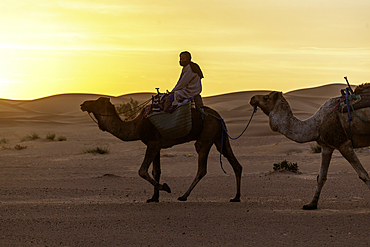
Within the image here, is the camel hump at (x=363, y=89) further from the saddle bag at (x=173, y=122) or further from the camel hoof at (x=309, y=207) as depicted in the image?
the saddle bag at (x=173, y=122)

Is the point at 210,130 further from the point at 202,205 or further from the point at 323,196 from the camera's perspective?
the point at 323,196

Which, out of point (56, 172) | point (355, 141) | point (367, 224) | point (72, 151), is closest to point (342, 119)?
point (355, 141)

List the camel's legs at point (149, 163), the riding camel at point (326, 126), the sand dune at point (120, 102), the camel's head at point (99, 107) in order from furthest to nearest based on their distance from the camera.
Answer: the sand dune at point (120, 102), the camel's head at point (99, 107), the camel's legs at point (149, 163), the riding camel at point (326, 126)

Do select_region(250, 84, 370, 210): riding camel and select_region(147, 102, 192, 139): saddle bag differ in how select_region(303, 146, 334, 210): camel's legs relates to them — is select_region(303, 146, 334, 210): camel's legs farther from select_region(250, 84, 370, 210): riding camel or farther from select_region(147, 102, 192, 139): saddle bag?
select_region(147, 102, 192, 139): saddle bag

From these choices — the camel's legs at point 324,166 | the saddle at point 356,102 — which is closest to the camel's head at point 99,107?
the camel's legs at point 324,166

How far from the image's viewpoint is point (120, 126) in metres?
10.3

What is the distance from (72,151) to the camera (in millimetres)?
26500

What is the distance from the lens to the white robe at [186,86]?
10.2 m

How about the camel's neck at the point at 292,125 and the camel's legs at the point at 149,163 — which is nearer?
the camel's neck at the point at 292,125

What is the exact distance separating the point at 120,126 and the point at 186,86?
1.57 m

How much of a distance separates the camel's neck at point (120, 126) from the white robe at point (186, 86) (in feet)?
3.01

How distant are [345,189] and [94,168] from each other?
1046 centimetres

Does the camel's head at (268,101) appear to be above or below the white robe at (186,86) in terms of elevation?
below

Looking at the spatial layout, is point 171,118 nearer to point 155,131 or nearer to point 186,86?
point 155,131
